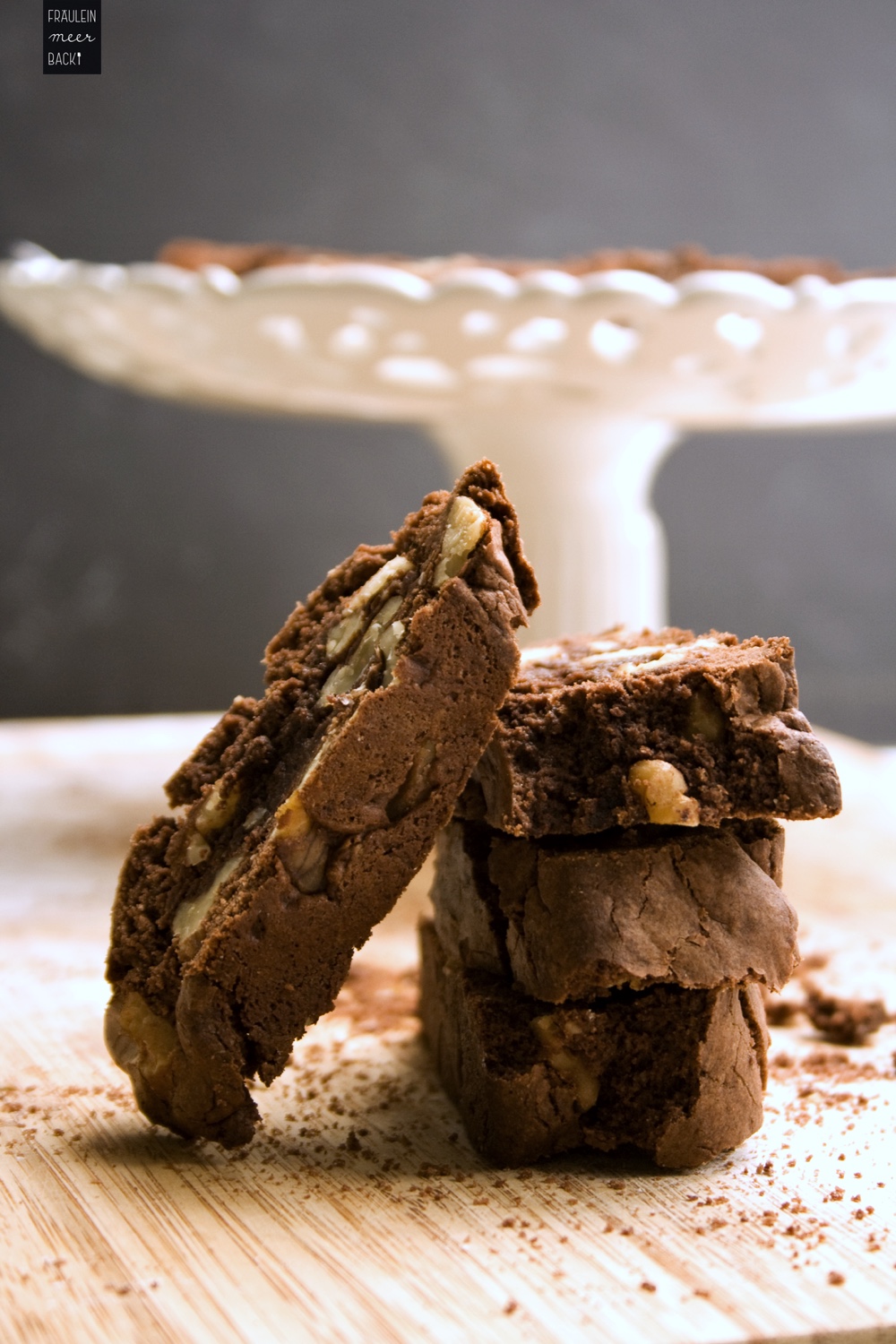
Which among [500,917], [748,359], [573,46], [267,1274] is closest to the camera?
[267,1274]

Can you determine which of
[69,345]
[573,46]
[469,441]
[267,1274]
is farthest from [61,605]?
[267,1274]

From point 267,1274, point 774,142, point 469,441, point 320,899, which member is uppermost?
point 774,142

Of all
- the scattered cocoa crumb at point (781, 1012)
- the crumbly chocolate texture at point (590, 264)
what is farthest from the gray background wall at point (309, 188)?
the scattered cocoa crumb at point (781, 1012)

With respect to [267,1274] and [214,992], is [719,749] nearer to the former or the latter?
[214,992]

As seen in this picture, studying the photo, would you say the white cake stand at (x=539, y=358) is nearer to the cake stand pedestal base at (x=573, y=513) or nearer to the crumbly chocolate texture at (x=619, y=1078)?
the cake stand pedestal base at (x=573, y=513)

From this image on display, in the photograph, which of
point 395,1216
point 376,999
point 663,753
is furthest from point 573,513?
point 395,1216
